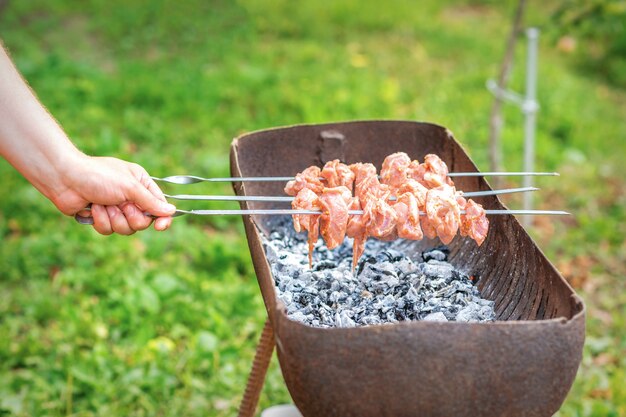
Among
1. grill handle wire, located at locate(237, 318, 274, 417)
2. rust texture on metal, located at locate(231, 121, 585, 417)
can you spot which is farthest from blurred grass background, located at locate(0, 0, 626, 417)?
rust texture on metal, located at locate(231, 121, 585, 417)

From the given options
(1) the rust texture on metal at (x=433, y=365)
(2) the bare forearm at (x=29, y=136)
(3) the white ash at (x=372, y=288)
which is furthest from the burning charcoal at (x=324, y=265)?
(2) the bare forearm at (x=29, y=136)

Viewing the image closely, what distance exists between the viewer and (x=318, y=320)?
91.2 inches

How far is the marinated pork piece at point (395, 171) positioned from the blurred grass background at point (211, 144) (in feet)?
5.93

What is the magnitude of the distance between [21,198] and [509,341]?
15.4 feet

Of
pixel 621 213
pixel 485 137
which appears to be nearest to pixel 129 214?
pixel 621 213

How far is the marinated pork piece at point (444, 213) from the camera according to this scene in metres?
2.34

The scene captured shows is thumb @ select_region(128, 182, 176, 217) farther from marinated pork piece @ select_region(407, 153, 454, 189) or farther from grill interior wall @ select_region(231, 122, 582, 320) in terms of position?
marinated pork piece @ select_region(407, 153, 454, 189)

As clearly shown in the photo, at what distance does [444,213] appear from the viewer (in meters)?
2.36

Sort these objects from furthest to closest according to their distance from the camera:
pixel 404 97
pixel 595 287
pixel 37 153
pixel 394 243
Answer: pixel 404 97
pixel 595 287
pixel 394 243
pixel 37 153

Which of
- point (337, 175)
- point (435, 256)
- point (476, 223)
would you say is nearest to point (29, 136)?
point (337, 175)

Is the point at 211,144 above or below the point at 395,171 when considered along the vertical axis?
below

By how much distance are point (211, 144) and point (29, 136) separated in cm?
453

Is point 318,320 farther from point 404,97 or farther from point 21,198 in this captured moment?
point 404,97

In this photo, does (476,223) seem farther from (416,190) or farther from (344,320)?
Result: (344,320)
